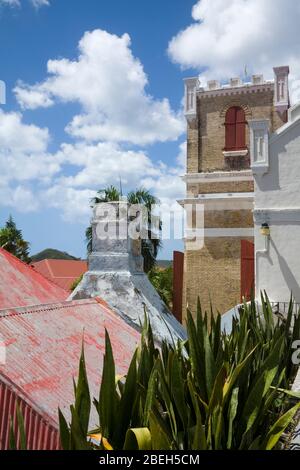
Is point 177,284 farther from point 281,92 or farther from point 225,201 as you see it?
point 281,92

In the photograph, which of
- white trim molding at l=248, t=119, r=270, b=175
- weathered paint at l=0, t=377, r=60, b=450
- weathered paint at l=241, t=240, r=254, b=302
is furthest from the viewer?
weathered paint at l=241, t=240, r=254, b=302

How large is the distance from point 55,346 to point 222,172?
13.2 m

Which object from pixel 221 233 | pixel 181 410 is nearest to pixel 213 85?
pixel 221 233

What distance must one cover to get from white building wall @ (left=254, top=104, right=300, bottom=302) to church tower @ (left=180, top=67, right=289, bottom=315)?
4881mm

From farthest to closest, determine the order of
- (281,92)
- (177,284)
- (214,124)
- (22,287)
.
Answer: (214,124)
(281,92)
(177,284)
(22,287)

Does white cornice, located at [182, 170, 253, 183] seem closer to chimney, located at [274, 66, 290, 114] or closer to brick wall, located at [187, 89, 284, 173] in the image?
brick wall, located at [187, 89, 284, 173]

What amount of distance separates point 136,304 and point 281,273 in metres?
4.77

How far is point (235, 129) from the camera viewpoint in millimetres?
17281

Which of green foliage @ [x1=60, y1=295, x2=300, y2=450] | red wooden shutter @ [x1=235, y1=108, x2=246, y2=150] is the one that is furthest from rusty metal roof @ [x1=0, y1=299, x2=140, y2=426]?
red wooden shutter @ [x1=235, y1=108, x2=246, y2=150]

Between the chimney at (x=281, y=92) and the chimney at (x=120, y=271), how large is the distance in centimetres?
1160

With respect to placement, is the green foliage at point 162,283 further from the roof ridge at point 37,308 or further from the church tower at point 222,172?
the roof ridge at point 37,308

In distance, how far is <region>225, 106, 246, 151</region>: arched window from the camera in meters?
17.1

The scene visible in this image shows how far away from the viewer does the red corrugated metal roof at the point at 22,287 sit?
6.71m
